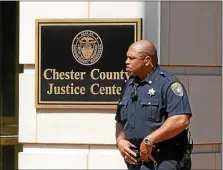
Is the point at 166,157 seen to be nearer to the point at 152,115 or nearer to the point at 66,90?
the point at 152,115

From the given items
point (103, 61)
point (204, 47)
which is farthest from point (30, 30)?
point (204, 47)

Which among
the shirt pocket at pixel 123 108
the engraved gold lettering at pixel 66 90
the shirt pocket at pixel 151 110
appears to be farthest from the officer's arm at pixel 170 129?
the engraved gold lettering at pixel 66 90

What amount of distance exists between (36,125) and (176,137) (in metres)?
2.14

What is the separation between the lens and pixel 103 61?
6141 millimetres

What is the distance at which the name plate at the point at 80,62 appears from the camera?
241 inches

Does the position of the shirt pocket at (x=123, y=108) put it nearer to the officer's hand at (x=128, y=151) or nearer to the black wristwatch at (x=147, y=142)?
the officer's hand at (x=128, y=151)

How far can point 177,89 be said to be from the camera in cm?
446

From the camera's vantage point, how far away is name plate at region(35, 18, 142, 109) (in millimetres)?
6113

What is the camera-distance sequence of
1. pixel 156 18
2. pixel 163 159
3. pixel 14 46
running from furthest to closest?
pixel 14 46, pixel 156 18, pixel 163 159

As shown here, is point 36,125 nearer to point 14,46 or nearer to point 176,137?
point 14,46

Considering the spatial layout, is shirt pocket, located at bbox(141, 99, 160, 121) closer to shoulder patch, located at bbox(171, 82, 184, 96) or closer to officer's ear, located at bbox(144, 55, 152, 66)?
shoulder patch, located at bbox(171, 82, 184, 96)

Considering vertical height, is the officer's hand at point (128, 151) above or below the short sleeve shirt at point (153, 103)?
below

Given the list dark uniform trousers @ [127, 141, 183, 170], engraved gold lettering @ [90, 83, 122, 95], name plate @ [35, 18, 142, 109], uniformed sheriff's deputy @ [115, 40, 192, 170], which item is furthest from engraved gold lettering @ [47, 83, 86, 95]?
dark uniform trousers @ [127, 141, 183, 170]

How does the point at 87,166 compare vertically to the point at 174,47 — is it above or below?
below
